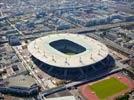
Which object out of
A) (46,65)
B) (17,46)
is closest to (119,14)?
(17,46)

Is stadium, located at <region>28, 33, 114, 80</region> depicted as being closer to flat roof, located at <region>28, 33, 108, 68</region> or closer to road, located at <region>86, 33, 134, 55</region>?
flat roof, located at <region>28, 33, 108, 68</region>

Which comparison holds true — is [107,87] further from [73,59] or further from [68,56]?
[68,56]

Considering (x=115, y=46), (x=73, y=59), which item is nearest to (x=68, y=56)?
(x=73, y=59)

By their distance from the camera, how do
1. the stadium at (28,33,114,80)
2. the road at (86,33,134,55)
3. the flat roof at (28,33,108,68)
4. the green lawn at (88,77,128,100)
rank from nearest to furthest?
1. the green lawn at (88,77,128,100)
2. the stadium at (28,33,114,80)
3. the flat roof at (28,33,108,68)
4. the road at (86,33,134,55)

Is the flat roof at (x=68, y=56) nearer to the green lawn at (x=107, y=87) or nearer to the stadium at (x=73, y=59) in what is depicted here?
the stadium at (x=73, y=59)

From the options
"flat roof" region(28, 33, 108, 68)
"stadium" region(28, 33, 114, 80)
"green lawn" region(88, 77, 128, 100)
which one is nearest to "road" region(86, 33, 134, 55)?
"stadium" region(28, 33, 114, 80)

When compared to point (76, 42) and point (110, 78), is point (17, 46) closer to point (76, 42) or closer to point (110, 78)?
point (76, 42)

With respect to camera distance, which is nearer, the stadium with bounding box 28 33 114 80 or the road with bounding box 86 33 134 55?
the stadium with bounding box 28 33 114 80
